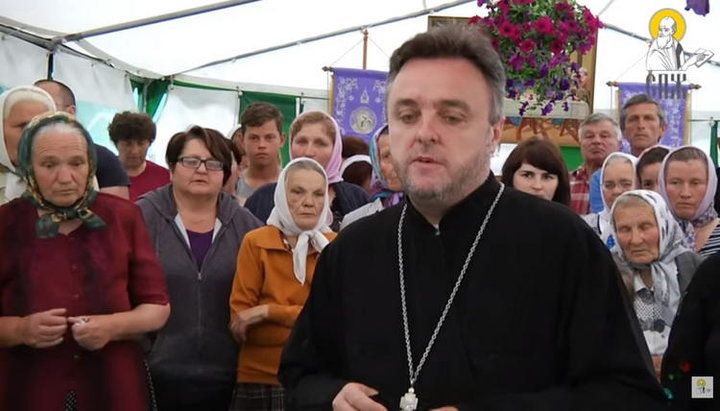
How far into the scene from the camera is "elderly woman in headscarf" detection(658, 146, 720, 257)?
400 centimetres

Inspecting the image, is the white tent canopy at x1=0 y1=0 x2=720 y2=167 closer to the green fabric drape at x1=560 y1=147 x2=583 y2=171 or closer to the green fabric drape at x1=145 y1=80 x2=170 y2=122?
the green fabric drape at x1=145 y1=80 x2=170 y2=122

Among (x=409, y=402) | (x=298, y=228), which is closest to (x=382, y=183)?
(x=298, y=228)

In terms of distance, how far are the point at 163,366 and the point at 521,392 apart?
194 centimetres

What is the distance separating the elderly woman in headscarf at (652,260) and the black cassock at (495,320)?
171cm

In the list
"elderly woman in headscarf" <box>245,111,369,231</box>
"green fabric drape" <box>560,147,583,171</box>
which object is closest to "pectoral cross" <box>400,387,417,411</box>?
"elderly woman in headscarf" <box>245,111,369,231</box>

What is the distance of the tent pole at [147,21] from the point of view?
7871 mm

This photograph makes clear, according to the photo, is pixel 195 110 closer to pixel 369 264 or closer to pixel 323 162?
pixel 323 162

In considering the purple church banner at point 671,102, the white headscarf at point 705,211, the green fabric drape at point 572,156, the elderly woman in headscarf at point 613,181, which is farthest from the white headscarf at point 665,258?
the green fabric drape at point 572,156

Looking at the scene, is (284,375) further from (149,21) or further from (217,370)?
(149,21)

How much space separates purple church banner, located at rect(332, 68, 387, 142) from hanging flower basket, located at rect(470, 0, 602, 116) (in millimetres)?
4532

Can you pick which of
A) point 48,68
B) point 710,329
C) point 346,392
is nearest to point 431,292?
point 346,392

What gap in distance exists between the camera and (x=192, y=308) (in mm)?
3488

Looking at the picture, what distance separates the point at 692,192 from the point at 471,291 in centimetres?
249
